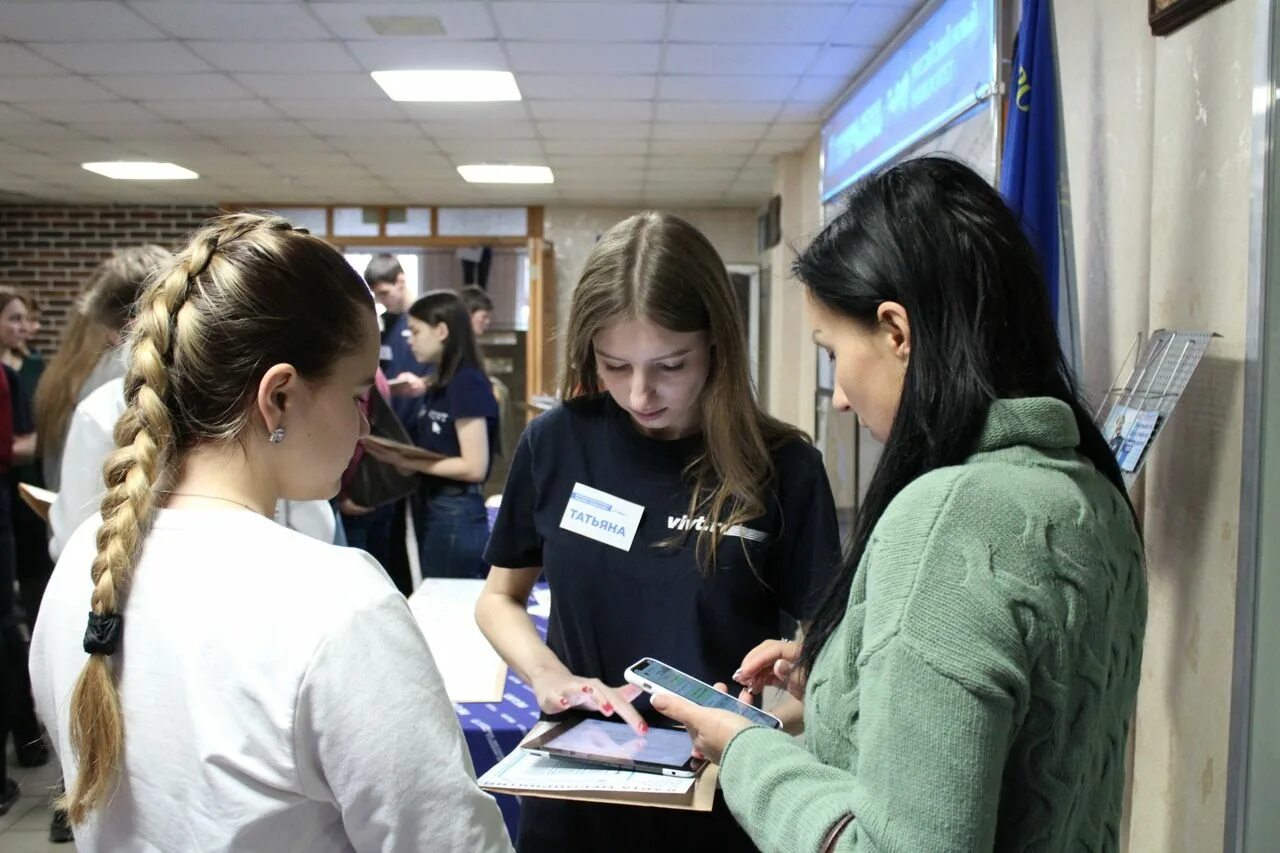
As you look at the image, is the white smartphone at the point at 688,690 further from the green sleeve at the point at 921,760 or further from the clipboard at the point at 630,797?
the green sleeve at the point at 921,760

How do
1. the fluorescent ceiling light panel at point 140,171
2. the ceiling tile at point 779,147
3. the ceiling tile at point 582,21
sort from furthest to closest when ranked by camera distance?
1. the fluorescent ceiling light panel at point 140,171
2. the ceiling tile at point 779,147
3. the ceiling tile at point 582,21

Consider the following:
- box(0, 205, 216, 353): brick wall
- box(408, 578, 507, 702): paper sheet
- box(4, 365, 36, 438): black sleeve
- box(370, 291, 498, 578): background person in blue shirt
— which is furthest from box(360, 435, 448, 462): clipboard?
box(0, 205, 216, 353): brick wall

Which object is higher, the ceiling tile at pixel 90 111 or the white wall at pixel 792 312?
the ceiling tile at pixel 90 111

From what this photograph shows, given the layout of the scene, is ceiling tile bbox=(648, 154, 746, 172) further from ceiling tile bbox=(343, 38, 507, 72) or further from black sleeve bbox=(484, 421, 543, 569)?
black sleeve bbox=(484, 421, 543, 569)

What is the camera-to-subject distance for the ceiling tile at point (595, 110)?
511cm

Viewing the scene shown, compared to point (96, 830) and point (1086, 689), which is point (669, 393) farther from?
point (96, 830)

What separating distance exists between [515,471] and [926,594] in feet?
2.68

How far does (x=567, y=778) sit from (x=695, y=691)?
18cm

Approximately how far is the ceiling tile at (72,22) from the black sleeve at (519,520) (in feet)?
11.0

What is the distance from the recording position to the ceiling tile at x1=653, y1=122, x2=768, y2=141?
558 centimetres

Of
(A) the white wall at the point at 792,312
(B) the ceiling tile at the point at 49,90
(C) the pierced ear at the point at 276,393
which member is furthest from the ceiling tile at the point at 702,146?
(C) the pierced ear at the point at 276,393

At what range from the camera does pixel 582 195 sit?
825 cm

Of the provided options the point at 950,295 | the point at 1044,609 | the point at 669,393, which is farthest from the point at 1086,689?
the point at 669,393

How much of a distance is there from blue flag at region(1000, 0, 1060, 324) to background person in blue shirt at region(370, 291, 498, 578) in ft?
6.83
